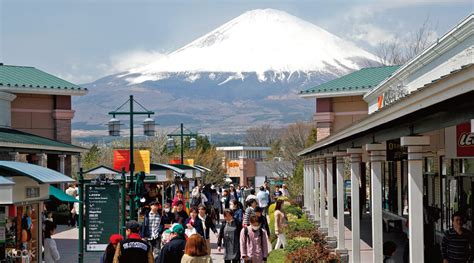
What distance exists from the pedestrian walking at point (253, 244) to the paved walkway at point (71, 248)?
5830mm

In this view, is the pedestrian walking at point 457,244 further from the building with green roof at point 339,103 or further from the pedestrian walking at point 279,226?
the building with green roof at point 339,103

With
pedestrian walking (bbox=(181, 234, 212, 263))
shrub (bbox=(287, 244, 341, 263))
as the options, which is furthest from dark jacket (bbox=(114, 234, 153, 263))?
shrub (bbox=(287, 244, 341, 263))

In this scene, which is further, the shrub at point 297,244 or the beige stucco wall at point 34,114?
the beige stucco wall at point 34,114

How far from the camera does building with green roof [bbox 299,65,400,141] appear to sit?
51875 mm

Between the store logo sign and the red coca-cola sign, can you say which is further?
the store logo sign

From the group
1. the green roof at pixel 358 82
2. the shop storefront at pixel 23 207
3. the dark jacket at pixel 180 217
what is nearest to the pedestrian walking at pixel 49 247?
the shop storefront at pixel 23 207

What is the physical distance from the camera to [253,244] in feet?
62.7

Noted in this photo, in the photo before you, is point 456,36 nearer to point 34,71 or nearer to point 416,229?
point 416,229

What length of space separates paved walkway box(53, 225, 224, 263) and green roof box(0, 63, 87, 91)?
11931 mm

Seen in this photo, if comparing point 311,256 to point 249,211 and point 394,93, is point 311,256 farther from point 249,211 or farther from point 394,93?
point 394,93

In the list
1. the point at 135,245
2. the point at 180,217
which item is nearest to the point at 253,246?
the point at 180,217

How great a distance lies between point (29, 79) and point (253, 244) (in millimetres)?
34393

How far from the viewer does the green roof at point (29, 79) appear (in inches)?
1939

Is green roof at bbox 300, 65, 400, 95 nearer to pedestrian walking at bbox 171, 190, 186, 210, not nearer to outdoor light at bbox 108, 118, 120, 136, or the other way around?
outdoor light at bbox 108, 118, 120, 136
